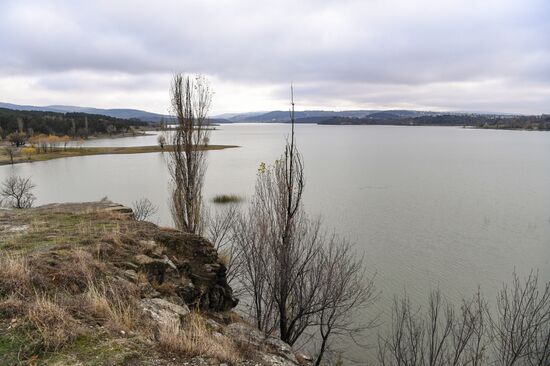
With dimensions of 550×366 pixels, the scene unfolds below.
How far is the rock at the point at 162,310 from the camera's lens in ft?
20.0

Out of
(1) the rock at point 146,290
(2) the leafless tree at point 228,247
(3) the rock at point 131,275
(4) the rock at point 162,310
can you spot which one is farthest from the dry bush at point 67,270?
(2) the leafless tree at point 228,247

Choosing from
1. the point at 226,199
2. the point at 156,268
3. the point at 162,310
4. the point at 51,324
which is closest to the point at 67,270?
the point at 162,310

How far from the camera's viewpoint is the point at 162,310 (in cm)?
653

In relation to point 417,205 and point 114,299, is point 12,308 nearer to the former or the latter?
point 114,299

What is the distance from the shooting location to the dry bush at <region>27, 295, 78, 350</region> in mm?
4523

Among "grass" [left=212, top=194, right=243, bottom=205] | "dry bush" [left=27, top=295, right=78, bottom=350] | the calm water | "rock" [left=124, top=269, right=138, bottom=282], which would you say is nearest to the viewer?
"dry bush" [left=27, top=295, right=78, bottom=350]

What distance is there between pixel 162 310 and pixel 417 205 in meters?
25.6

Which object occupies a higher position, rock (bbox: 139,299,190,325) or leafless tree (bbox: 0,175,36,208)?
rock (bbox: 139,299,190,325)

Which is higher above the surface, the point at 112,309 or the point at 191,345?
the point at 112,309

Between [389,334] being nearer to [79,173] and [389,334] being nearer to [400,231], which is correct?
[400,231]

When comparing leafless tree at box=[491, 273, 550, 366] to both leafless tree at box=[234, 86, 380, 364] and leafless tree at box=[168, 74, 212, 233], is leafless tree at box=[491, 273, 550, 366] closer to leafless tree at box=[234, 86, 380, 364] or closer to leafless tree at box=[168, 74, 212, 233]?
leafless tree at box=[234, 86, 380, 364]

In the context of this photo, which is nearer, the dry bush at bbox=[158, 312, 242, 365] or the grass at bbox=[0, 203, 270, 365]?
the grass at bbox=[0, 203, 270, 365]

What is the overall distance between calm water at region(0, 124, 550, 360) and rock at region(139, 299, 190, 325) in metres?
7.98

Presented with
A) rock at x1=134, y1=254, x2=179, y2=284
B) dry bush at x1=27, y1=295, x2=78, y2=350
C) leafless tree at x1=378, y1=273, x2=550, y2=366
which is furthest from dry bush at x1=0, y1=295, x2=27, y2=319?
leafless tree at x1=378, y1=273, x2=550, y2=366
